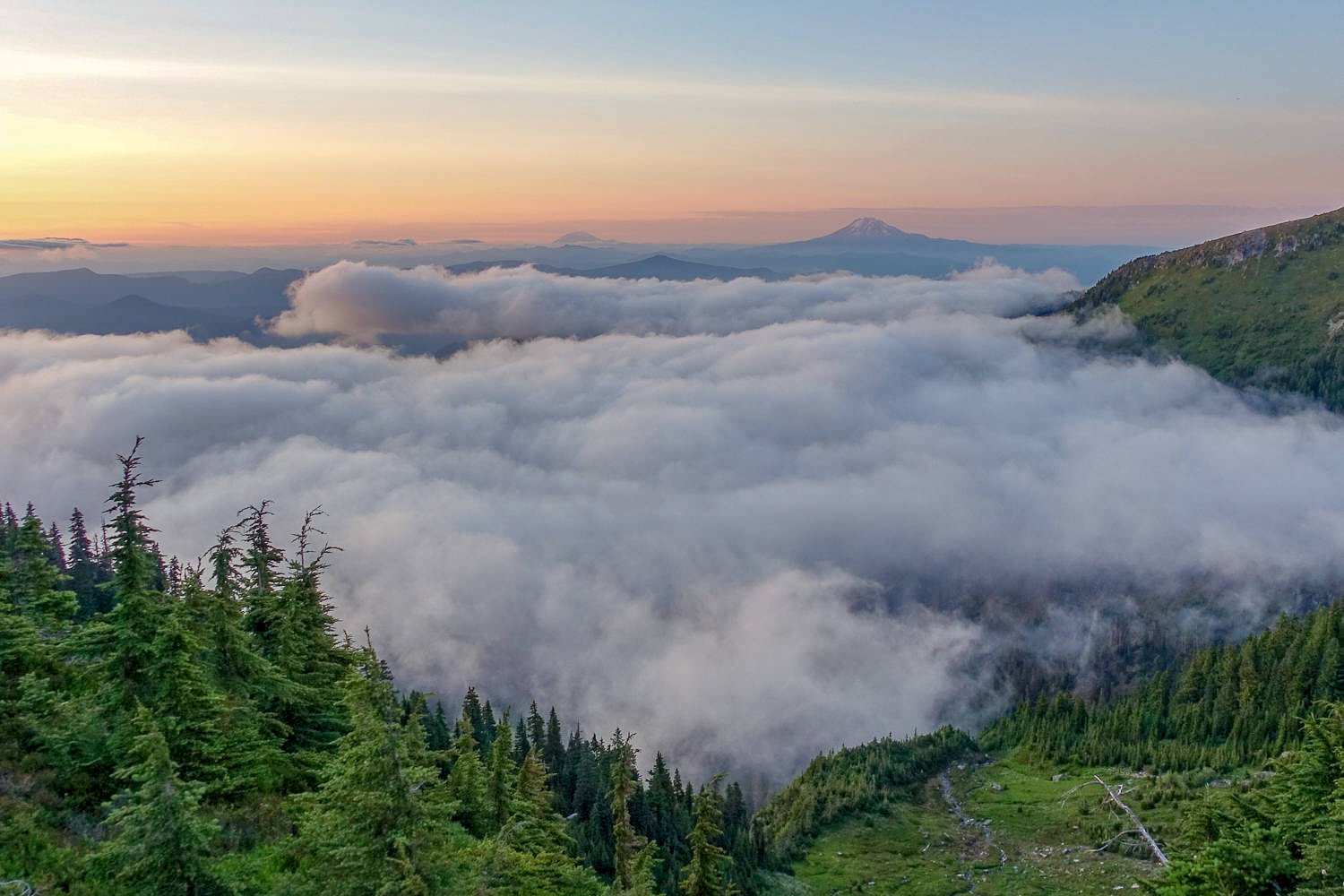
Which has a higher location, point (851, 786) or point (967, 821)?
point (967, 821)

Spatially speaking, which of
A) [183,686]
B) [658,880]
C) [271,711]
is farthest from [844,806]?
[183,686]

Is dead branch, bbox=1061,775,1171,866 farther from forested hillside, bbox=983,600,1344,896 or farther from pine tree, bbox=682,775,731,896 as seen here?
pine tree, bbox=682,775,731,896

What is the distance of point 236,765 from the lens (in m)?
32.5

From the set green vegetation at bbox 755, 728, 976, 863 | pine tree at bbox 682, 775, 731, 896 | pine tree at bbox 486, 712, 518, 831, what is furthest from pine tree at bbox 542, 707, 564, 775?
pine tree at bbox 682, 775, 731, 896

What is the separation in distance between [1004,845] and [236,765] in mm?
80910

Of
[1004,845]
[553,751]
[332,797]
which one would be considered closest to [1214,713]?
[1004,845]

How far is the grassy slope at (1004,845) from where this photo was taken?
68.9 metres

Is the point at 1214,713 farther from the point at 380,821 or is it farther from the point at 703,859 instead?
the point at 380,821

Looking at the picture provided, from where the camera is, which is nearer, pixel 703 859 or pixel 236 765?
pixel 236 765

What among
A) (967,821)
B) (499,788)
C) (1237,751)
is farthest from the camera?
(1237,751)

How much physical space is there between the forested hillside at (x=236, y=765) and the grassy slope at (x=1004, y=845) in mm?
43671

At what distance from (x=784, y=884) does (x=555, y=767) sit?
97.0ft

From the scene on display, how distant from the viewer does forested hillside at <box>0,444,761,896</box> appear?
2011 cm

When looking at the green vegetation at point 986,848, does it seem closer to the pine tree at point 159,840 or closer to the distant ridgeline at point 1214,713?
the distant ridgeline at point 1214,713
